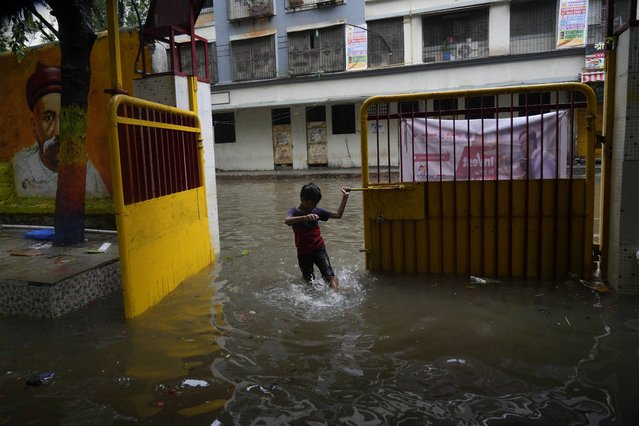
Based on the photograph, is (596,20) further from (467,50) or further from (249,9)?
(249,9)

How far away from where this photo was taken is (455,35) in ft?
71.4

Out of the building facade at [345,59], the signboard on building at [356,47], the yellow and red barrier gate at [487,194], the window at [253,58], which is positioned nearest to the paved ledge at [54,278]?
the yellow and red barrier gate at [487,194]

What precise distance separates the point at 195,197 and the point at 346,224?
4.26 m

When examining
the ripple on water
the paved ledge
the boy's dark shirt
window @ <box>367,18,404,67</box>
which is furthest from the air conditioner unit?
the paved ledge

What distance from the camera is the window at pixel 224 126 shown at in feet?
91.0

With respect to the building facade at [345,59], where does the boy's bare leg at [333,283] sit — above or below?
below

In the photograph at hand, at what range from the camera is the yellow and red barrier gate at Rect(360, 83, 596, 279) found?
17.8ft

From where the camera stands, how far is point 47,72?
7.81m

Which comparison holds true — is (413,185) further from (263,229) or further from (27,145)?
(27,145)

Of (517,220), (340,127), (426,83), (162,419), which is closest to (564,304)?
(517,220)

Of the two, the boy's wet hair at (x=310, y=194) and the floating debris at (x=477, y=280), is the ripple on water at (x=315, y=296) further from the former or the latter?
the floating debris at (x=477, y=280)

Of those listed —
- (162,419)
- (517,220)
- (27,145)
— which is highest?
(27,145)

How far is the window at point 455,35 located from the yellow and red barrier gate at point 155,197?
59.0ft

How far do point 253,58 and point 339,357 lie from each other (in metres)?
23.7
